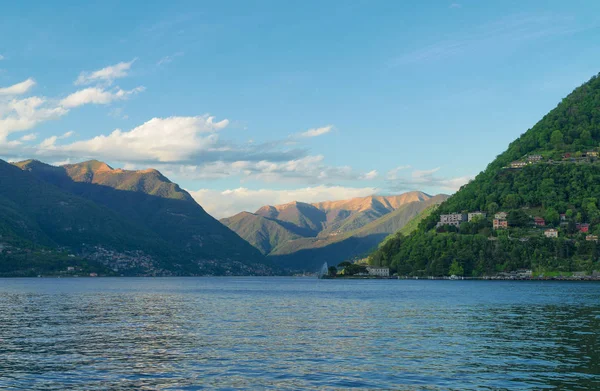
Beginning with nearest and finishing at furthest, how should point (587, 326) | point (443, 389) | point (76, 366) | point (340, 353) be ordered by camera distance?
1. point (443, 389)
2. point (76, 366)
3. point (340, 353)
4. point (587, 326)

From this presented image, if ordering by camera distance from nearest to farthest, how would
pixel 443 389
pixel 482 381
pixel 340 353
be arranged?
pixel 443 389
pixel 482 381
pixel 340 353

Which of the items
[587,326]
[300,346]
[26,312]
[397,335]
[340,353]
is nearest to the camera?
[340,353]

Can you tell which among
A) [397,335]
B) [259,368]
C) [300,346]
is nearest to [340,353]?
[300,346]

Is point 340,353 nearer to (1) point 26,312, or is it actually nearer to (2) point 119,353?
(2) point 119,353

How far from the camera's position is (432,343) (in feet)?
209

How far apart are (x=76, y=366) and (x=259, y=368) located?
15.6 meters

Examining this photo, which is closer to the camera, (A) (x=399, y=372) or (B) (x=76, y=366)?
(A) (x=399, y=372)

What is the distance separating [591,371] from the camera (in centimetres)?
4719

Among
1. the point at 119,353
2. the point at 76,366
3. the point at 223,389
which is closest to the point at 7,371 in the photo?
the point at 76,366

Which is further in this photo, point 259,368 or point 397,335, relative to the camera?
point 397,335

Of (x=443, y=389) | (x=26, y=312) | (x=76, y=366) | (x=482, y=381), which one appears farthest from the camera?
(x=26, y=312)

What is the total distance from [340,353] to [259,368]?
34.5 ft

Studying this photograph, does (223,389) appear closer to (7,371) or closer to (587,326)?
(7,371)

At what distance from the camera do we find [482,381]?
145 ft
